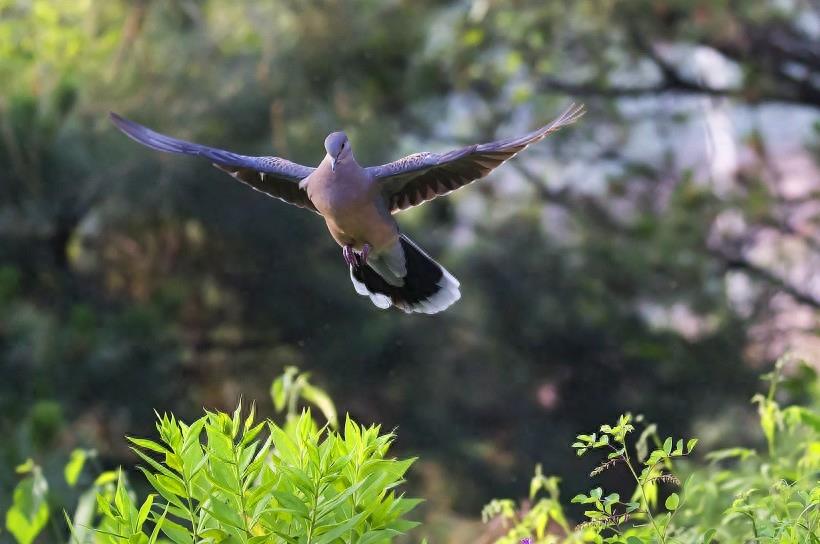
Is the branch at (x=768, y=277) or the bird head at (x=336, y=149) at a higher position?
the branch at (x=768, y=277)

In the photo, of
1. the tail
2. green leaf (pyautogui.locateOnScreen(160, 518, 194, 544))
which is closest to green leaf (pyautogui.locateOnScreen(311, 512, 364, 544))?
green leaf (pyautogui.locateOnScreen(160, 518, 194, 544))

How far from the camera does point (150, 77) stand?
4664mm

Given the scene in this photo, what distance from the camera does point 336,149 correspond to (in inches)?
65.7

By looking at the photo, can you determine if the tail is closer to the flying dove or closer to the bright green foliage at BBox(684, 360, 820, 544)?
the flying dove

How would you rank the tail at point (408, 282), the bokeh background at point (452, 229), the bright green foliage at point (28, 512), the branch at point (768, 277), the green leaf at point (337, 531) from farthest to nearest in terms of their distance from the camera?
the branch at point (768, 277) → the bokeh background at point (452, 229) → the tail at point (408, 282) → the bright green foliage at point (28, 512) → the green leaf at point (337, 531)

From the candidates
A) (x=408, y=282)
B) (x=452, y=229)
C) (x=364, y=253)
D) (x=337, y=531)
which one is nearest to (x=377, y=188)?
(x=364, y=253)

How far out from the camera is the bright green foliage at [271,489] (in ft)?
3.51

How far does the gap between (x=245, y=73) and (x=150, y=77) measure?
0.40m

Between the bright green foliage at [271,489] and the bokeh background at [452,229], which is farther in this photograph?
the bokeh background at [452,229]

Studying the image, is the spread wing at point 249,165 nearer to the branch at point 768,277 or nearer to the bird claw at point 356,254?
the bird claw at point 356,254

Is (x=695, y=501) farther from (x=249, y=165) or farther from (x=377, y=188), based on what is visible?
(x=249, y=165)

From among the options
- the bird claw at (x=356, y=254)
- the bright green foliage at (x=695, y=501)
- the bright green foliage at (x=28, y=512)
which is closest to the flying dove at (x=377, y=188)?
the bird claw at (x=356, y=254)

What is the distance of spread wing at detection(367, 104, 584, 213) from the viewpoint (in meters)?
1.58

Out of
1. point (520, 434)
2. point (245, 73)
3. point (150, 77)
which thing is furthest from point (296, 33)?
point (520, 434)
